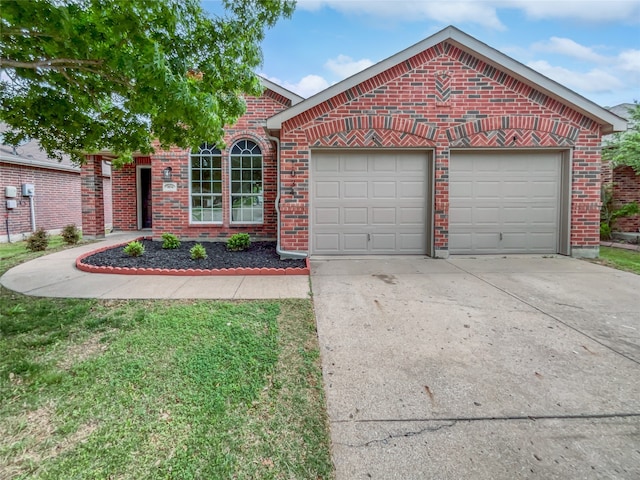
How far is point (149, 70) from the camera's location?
11.0ft

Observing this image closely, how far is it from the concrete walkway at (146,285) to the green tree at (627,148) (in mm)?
9725

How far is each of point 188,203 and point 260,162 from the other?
2.31 meters

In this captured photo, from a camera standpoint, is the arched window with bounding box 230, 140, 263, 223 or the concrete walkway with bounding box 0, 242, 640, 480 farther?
the arched window with bounding box 230, 140, 263, 223

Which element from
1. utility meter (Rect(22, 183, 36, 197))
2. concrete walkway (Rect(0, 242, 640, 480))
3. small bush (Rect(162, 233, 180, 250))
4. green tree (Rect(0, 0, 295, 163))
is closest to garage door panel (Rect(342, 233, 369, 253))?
concrete walkway (Rect(0, 242, 640, 480))

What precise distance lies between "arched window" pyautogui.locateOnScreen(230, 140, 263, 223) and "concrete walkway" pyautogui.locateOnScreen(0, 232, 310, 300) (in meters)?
3.95

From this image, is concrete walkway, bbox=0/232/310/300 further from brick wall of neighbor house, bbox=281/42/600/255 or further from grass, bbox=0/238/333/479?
brick wall of neighbor house, bbox=281/42/600/255

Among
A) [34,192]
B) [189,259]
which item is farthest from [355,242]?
[34,192]

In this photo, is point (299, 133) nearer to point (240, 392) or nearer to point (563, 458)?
point (240, 392)

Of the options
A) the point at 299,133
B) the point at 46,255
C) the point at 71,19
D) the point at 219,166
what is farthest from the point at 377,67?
the point at 46,255

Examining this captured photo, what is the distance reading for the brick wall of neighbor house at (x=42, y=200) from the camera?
11680 mm

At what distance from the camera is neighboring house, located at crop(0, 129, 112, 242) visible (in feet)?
38.1

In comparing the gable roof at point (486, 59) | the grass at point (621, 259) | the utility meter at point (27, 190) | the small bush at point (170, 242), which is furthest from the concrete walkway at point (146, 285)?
the utility meter at point (27, 190)

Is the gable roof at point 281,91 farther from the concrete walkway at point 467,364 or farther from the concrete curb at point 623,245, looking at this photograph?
the concrete curb at point 623,245

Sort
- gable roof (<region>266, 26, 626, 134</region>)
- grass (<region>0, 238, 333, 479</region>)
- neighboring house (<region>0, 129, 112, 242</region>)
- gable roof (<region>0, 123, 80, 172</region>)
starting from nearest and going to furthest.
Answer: grass (<region>0, 238, 333, 479</region>), gable roof (<region>266, 26, 626, 134</region>), gable roof (<region>0, 123, 80, 172</region>), neighboring house (<region>0, 129, 112, 242</region>)
